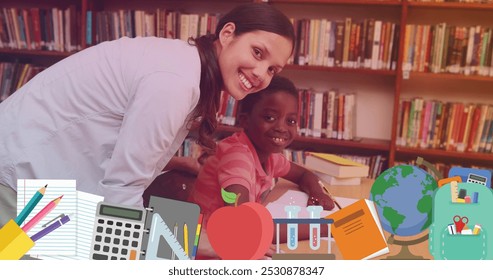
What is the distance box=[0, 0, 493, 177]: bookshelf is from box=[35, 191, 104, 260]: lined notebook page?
2.39 m

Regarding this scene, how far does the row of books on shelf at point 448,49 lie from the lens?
2551 mm

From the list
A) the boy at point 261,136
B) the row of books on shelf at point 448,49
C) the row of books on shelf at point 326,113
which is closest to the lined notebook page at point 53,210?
the boy at point 261,136

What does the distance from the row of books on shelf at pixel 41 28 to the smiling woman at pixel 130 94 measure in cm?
231

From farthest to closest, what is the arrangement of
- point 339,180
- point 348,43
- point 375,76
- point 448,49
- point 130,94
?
point 375,76 → point 348,43 → point 448,49 → point 339,180 → point 130,94

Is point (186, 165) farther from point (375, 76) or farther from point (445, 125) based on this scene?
point (375, 76)

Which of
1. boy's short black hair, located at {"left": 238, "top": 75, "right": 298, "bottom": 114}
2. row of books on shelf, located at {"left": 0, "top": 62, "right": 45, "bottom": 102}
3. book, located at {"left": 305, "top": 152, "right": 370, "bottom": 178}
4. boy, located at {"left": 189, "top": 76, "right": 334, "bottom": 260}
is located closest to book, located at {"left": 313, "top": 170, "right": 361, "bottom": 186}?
book, located at {"left": 305, "top": 152, "right": 370, "bottom": 178}

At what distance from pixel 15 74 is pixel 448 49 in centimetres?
258

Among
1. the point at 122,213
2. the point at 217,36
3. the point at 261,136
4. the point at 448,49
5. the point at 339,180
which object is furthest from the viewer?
the point at 448,49

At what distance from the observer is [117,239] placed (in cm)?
39

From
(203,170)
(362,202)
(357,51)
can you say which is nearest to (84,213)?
(362,202)

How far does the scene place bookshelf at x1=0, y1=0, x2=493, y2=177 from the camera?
2.64 meters

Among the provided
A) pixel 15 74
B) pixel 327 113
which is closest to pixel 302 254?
pixel 327 113

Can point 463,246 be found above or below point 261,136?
above

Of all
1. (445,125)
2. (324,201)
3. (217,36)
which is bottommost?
(445,125)
